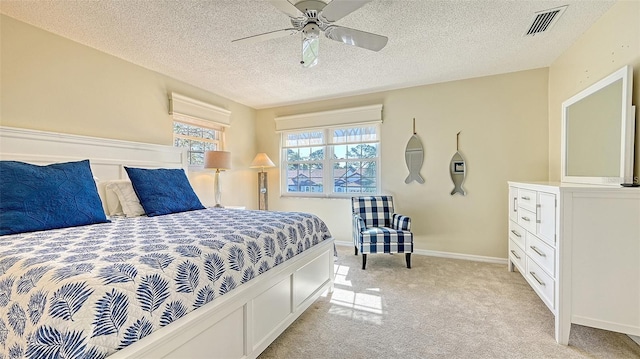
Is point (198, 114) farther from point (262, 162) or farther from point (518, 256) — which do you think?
point (518, 256)

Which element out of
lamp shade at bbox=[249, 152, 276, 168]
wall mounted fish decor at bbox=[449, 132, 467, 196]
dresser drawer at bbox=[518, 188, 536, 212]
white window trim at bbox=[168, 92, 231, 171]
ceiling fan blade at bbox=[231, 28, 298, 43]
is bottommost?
dresser drawer at bbox=[518, 188, 536, 212]

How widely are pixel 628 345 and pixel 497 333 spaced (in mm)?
751

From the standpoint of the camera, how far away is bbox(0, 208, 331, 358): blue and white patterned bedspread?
0.92 metres

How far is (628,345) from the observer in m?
1.81

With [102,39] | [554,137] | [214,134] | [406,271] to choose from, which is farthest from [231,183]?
[554,137]

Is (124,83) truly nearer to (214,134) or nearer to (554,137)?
(214,134)

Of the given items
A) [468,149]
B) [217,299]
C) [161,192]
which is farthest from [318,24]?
[468,149]

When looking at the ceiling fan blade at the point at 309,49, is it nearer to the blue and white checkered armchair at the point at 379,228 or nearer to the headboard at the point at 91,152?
the blue and white checkered armchair at the point at 379,228

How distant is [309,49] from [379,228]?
2316 mm

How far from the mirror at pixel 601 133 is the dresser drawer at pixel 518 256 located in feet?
2.58

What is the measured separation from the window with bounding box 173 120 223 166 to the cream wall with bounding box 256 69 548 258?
223 centimetres

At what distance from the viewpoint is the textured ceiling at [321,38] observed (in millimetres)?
2123

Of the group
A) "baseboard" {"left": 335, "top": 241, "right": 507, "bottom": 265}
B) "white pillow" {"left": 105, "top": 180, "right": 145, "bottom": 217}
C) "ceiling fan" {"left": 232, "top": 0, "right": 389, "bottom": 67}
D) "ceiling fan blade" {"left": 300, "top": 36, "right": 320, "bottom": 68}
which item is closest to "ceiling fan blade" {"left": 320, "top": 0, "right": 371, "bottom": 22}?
"ceiling fan" {"left": 232, "top": 0, "right": 389, "bottom": 67}

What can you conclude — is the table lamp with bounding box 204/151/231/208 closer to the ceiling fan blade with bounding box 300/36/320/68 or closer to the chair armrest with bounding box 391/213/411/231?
the ceiling fan blade with bounding box 300/36/320/68
